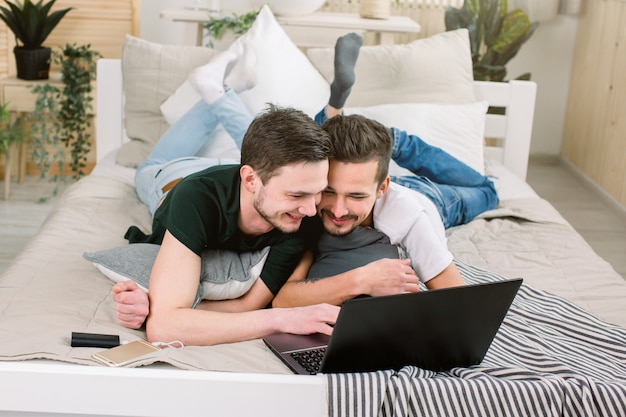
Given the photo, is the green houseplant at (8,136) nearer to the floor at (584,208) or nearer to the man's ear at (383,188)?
the man's ear at (383,188)

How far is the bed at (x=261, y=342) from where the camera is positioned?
1.41 meters

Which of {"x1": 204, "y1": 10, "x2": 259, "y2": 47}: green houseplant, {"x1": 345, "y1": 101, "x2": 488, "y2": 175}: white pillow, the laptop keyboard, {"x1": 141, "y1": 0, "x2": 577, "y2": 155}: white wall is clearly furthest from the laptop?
{"x1": 141, "y1": 0, "x2": 577, "y2": 155}: white wall

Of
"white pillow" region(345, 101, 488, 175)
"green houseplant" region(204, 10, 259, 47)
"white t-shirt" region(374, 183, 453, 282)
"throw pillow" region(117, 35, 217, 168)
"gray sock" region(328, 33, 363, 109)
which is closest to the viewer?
"white t-shirt" region(374, 183, 453, 282)

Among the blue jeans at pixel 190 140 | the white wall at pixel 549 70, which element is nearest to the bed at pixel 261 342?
the blue jeans at pixel 190 140

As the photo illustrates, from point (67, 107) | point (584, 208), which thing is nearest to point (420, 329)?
point (67, 107)

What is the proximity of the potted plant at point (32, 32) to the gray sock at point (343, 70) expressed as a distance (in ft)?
6.58

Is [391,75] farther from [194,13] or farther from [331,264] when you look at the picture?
[331,264]

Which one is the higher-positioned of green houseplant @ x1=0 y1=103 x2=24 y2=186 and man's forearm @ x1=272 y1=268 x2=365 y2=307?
man's forearm @ x1=272 y1=268 x2=365 y2=307

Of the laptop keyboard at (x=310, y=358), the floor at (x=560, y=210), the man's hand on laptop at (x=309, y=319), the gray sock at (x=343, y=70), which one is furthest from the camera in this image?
the floor at (x=560, y=210)

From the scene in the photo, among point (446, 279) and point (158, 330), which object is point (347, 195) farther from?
point (158, 330)

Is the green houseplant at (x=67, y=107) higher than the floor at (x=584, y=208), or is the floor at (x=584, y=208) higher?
the green houseplant at (x=67, y=107)

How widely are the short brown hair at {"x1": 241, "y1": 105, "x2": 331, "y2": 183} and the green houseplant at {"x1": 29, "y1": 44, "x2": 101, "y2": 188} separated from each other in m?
2.52

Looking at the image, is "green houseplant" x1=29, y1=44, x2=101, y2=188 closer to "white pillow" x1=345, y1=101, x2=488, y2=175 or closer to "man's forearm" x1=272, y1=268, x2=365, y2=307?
"white pillow" x1=345, y1=101, x2=488, y2=175

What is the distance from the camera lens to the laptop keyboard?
1.53 m
